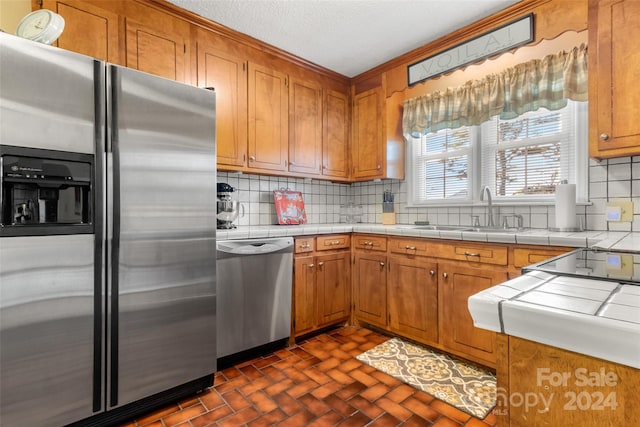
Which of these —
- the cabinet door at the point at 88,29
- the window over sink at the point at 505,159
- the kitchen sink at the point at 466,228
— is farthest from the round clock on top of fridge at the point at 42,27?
the window over sink at the point at 505,159

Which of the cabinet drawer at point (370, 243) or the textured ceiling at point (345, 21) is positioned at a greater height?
the textured ceiling at point (345, 21)

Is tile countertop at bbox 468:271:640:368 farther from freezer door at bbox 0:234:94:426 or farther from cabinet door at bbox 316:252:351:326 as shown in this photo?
cabinet door at bbox 316:252:351:326

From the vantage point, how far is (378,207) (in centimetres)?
348

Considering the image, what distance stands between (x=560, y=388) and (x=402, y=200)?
2841 mm

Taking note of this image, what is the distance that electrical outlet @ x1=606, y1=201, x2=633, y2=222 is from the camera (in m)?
1.99

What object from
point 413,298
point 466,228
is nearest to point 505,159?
point 466,228

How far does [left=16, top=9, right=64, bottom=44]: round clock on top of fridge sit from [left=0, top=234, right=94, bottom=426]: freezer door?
99 centimetres

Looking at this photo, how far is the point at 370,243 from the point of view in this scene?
2.78 meters

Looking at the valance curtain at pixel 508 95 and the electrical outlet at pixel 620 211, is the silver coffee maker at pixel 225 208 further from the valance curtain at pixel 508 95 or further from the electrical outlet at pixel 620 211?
the electrical outlet at pixel 620 211

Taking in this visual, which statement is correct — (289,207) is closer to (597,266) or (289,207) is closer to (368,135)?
(368,135)

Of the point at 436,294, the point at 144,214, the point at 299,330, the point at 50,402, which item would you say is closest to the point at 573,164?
the point at 436,294

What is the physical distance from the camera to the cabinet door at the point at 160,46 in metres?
2.08

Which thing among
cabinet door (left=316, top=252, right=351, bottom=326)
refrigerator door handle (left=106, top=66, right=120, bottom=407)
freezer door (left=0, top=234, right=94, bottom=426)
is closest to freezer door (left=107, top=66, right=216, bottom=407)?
refrigerator door handle (left=106, top=66, right=120, bottom=407)

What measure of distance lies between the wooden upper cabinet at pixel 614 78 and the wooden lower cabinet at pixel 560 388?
1857mm
